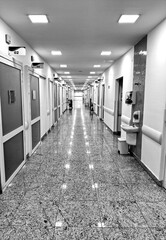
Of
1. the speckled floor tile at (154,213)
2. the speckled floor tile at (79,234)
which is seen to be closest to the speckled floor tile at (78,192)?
the speckled floor tile at (79,234)

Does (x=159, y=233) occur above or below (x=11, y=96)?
below

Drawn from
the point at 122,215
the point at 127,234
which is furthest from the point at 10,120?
the point at 127,234

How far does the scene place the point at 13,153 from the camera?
3363mm

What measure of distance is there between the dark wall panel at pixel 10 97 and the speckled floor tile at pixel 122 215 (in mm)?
2086

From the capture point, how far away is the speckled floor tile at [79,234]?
6.31 ft

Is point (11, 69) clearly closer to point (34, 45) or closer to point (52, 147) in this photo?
point (34, 45)

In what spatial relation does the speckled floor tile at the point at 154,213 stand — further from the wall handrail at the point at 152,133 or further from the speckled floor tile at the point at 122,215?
the wall handrail at the point at 152,133

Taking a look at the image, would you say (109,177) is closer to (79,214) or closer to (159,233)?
(79,214)

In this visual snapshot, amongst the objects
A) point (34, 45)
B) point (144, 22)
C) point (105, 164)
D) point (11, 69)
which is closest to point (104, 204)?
point (105, 164)

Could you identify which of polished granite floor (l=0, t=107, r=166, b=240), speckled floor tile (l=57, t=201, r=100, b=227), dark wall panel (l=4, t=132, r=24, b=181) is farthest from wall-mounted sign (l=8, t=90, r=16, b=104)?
speckled floor tile (l=57, t=201, r=100, b=227)

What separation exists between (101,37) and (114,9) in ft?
4.38

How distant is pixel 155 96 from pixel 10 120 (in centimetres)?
282

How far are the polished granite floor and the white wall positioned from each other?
0.41 metres

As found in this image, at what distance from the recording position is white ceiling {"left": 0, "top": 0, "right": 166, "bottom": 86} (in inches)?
98.4
